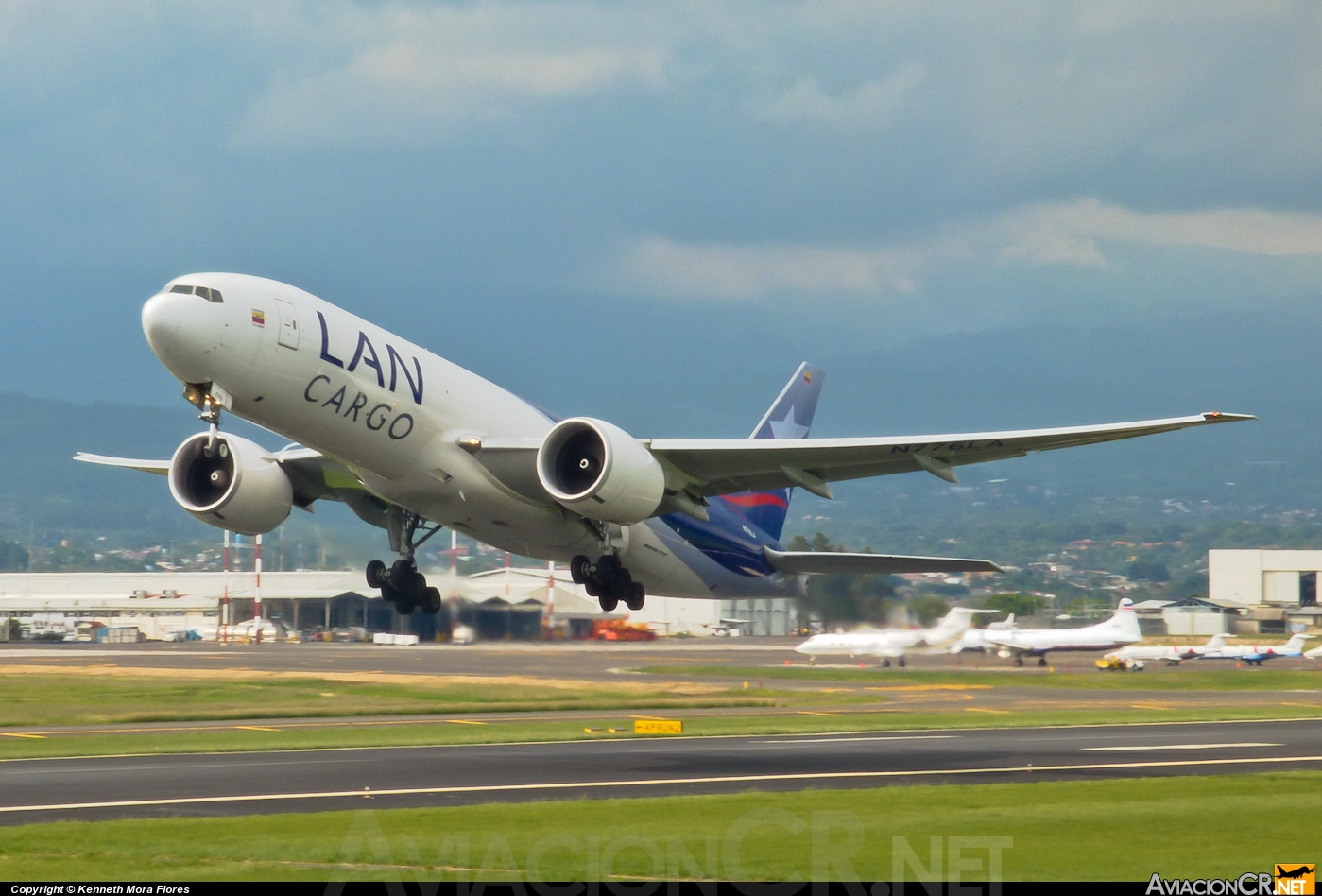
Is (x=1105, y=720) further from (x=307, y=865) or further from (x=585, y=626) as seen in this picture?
(x=307, y=865)

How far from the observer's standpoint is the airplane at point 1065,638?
3115 inches

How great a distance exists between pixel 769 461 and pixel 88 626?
8687cm

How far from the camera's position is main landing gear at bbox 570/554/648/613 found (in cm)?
2897

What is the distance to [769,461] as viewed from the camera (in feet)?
92.2

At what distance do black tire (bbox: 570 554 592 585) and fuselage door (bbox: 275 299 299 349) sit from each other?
7.83 metres

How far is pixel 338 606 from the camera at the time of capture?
83.9 metres

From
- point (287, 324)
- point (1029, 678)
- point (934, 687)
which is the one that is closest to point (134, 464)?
point (287, 324)

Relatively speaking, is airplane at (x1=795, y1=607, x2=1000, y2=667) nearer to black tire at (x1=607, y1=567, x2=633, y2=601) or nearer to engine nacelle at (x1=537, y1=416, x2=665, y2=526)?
black tire at (x1=607, y1=567, x2=633, y2=601)

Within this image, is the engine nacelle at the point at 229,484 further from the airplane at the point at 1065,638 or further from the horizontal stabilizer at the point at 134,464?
the airplane at the point at 1065,638

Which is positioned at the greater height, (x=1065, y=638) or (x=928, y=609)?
(x=928, y=609)

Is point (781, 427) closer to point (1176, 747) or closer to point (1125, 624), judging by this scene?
point (1176, 747)

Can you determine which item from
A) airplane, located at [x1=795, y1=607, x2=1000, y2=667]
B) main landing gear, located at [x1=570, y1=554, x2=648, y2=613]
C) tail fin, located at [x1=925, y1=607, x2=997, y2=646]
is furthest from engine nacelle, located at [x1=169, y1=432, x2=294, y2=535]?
tail fin, located at [x1=925, y1=607, x2=997, y2=646]

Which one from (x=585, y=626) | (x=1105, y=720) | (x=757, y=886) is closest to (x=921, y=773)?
(x=757, y=886)

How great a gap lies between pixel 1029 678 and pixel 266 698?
113 feet
